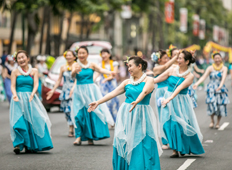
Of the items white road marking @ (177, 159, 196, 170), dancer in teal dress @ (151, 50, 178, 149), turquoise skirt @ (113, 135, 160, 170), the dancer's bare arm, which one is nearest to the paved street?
white road marking @ (177, 159, 196, 170)

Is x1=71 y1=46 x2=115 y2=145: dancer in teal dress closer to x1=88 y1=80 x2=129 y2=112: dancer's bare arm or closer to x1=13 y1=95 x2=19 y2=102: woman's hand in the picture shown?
x1=13 y1=95 x2=19 y2=102: woman's hand

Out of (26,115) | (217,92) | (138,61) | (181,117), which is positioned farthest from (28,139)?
(217,92)

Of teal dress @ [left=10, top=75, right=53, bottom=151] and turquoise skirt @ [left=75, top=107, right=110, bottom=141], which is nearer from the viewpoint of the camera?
teal dress @ [left=10, top=75, right=53, bottom=151]

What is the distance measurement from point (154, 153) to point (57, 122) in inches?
305

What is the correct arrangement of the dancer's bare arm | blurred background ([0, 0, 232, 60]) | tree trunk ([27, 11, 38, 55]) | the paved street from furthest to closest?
blurred background ([0, 0, 232, 60]), tree trunk ([27, 11, 38, 55]), the paved street, the dancer's bare arm

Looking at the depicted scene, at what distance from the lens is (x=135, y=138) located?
22.5ft

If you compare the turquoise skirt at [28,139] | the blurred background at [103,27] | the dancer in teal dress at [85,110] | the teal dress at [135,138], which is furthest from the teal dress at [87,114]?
the blurred background at [103,27]

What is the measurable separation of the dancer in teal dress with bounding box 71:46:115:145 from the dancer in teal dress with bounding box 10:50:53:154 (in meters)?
1.05

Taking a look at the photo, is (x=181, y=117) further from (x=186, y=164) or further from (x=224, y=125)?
(x=224, y=125)

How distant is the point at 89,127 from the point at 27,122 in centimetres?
142

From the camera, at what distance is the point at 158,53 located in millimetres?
10336

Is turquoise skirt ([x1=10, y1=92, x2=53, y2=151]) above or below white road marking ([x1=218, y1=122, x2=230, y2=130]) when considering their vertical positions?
above

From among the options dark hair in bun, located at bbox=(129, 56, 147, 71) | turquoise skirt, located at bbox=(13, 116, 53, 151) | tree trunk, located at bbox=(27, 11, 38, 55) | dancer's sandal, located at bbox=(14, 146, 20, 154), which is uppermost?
tree trunk, located at bbox=(27, 11, 38, 55)

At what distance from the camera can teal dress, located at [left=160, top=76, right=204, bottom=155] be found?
28.3 ft
